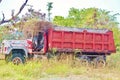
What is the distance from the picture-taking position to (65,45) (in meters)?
22.6

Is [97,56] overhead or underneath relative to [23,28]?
underneath

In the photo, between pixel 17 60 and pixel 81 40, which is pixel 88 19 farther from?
pixel 17 60

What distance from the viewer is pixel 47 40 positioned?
22.5 meters

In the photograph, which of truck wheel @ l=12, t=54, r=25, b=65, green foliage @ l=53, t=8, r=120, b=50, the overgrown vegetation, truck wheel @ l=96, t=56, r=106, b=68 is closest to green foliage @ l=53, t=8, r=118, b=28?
green foliage @ l=53, t=8, r=120, b=50

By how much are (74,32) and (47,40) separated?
1656 mm

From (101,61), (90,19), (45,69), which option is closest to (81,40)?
(101,61)

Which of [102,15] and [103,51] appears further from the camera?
[102,15]

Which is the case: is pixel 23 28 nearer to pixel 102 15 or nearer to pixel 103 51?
pixel 103 51

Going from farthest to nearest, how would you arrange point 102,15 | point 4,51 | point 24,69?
point 102,15 < point 4,51 < point 24,69

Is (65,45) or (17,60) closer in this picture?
(17,60)

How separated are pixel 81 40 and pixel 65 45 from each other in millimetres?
1030

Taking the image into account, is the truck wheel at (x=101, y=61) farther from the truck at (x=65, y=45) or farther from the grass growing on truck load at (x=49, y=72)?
the grass growing on truck load at (x=49, y=72)

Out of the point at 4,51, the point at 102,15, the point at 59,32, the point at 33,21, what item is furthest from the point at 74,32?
the point at 102,15

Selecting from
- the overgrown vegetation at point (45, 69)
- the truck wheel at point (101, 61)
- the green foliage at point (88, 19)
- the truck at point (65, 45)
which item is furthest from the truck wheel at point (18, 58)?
the green foliage at point (88, 19)
